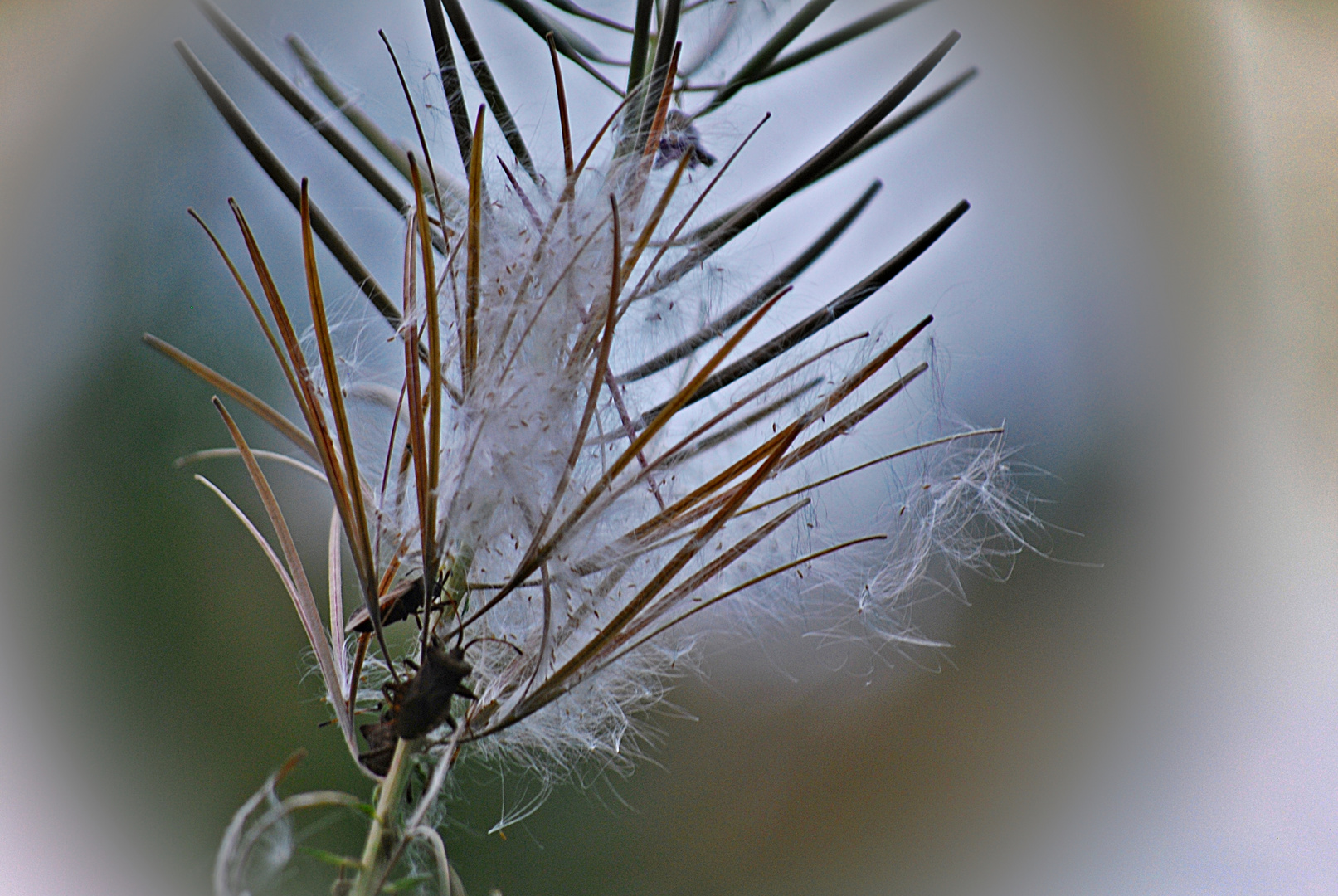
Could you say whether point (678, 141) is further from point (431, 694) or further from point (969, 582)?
point (969, 582)

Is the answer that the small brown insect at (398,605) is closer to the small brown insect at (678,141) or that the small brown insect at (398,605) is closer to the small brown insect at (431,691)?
the small brown insect at (431,691)

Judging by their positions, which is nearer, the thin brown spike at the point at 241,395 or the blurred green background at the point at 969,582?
the thin brown spike at the point at 241,395

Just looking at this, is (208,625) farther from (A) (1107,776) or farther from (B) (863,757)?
(A) (1107,776)

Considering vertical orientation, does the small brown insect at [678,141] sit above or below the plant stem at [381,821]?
above

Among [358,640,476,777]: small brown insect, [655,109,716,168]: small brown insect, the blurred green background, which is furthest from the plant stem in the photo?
the blurred green background

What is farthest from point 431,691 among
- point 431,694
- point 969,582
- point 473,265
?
point 969,582

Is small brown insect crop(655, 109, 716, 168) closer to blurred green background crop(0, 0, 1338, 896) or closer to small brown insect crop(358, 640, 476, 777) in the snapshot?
small brown insect crop(358, 640, 476, 777)

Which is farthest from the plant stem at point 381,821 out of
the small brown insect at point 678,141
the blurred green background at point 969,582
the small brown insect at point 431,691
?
the blurred green background at point 969,582
